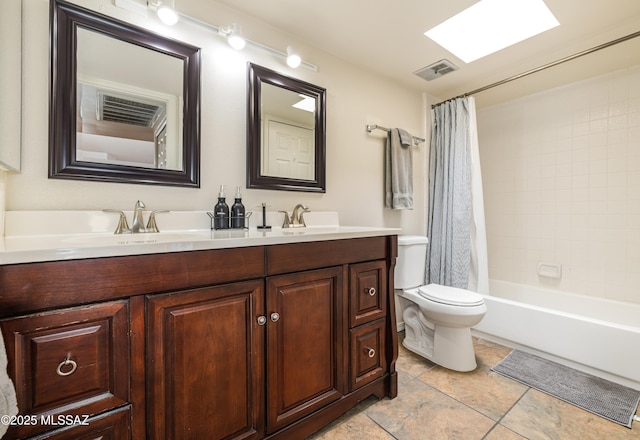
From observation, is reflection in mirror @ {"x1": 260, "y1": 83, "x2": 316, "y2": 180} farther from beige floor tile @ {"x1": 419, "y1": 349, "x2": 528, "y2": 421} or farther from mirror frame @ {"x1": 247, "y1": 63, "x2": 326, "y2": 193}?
beige floor tile @ {"x1": 419, "y1": 349, "x2": 528, "y2": 421}

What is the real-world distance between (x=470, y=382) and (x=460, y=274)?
35.3 inches

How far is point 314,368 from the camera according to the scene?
3.90 feet

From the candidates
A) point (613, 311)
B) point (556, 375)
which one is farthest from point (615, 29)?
point (556, 375)

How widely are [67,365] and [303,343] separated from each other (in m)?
0.74

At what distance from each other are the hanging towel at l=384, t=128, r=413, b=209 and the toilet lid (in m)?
0.68

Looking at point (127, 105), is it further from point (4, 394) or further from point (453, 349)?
point (453, 349)

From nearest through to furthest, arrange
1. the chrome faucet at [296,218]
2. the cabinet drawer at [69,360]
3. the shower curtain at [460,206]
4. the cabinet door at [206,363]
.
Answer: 1. the cabinet drawer at [69,360]
2. the cabinet door at [206,363]
3. the chrome faucet at [296,218]
4. the shower curtain at [460,206]

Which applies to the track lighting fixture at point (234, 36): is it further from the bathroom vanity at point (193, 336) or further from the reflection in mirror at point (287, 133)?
the bathroom vanity at point (193, 336)

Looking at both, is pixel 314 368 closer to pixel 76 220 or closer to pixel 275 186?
pixel 275 186

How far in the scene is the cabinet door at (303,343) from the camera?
3.49 feet

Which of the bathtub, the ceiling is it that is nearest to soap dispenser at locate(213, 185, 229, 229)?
the ceiling

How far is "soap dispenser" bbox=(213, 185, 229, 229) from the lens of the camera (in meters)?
1.43

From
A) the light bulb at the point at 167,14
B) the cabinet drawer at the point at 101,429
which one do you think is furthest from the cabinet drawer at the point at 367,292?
the light bulb at the point at 167,14

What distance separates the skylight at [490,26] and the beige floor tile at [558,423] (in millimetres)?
2151
